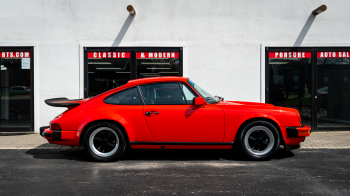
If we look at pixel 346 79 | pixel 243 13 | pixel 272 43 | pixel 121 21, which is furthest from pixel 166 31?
pixel 346 79

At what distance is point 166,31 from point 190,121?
14.3ft

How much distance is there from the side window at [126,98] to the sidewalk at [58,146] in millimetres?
2104

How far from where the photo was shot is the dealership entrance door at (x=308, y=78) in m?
8.65

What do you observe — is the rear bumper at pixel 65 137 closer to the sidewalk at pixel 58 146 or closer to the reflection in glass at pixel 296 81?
the sidewalk at pixel 58 146

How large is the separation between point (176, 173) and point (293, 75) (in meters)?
5.84

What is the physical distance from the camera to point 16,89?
8602 millimetres

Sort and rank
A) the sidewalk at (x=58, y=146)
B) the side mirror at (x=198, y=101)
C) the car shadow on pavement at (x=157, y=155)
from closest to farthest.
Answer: the side mirror at (x=198, y=101) → the car shadow on pavement at (x=157, y=155) → the sidewalk at (x=58, y=146)

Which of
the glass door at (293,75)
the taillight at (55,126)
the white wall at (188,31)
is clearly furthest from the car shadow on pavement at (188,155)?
the glass door at (293,75)

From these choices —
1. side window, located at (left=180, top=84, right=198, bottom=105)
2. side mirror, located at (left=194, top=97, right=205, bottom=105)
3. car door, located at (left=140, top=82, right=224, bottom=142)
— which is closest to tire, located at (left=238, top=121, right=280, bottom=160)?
car door, located at (left=140, top=82, right=224, bottom=142)

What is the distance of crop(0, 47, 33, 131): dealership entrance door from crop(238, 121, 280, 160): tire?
21.1 ft

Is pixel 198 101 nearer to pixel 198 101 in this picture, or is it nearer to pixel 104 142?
pixel 198 101

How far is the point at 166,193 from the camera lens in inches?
135

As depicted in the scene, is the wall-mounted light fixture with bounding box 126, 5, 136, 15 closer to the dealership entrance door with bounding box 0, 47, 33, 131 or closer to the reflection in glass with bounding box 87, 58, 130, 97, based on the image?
the reflection in glass with bounding box 87, 58, 130, 97

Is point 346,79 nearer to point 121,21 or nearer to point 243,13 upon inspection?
point 243,13
